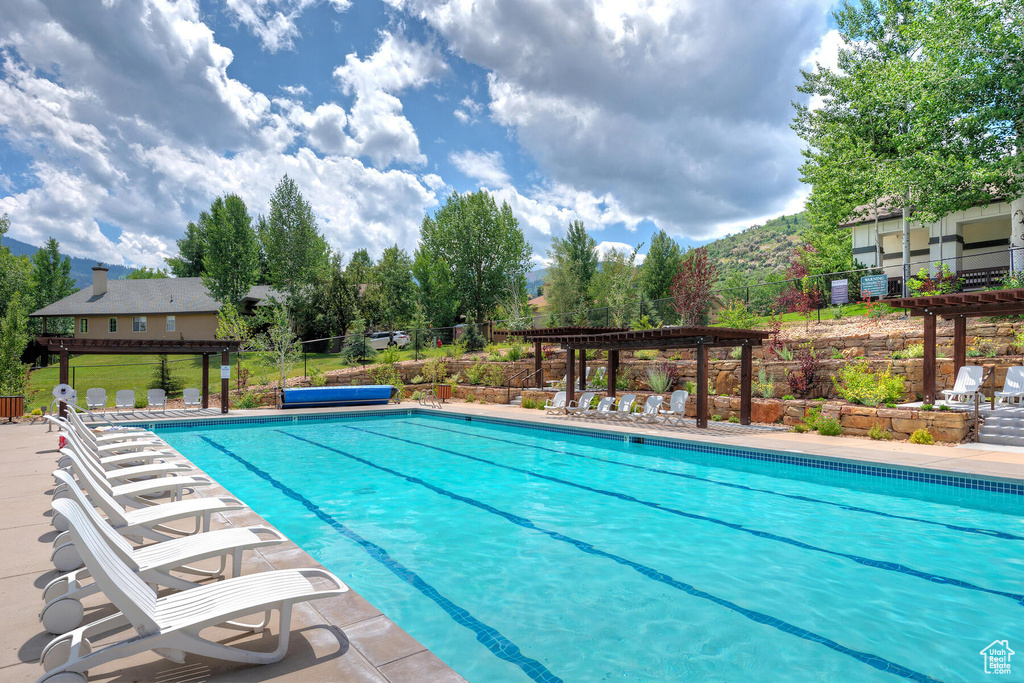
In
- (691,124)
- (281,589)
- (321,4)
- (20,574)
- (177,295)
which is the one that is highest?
(321,4)

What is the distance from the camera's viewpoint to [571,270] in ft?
112

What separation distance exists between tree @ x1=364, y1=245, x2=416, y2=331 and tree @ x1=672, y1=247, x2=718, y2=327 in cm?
2029

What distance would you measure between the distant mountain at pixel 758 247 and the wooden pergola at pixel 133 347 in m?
63.4

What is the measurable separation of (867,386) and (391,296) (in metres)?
29.4

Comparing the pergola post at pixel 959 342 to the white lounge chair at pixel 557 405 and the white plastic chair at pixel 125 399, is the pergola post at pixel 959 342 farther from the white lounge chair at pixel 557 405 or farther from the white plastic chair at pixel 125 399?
the white plastic chair at pixel 125 399

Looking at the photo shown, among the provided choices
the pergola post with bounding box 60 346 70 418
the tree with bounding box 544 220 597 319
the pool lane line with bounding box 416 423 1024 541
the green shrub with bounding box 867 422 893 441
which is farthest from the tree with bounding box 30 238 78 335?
the green shrub with bounding box 867 422 893 441

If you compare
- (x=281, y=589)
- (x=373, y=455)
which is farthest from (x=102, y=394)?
(x=281, y=589)

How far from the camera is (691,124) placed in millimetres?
17906

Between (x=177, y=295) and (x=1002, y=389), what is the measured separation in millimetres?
44071

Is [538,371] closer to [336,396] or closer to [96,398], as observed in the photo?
[336,396]

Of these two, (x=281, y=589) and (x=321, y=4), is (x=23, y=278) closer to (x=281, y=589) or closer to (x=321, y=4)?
(x=321, y=4)

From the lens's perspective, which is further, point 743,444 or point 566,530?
point 743,444

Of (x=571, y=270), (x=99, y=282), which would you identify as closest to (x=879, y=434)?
(x=571, y=270)

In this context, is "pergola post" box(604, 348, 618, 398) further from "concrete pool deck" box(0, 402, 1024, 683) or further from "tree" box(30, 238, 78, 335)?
"tree" box(30, 238, 78, 335)
